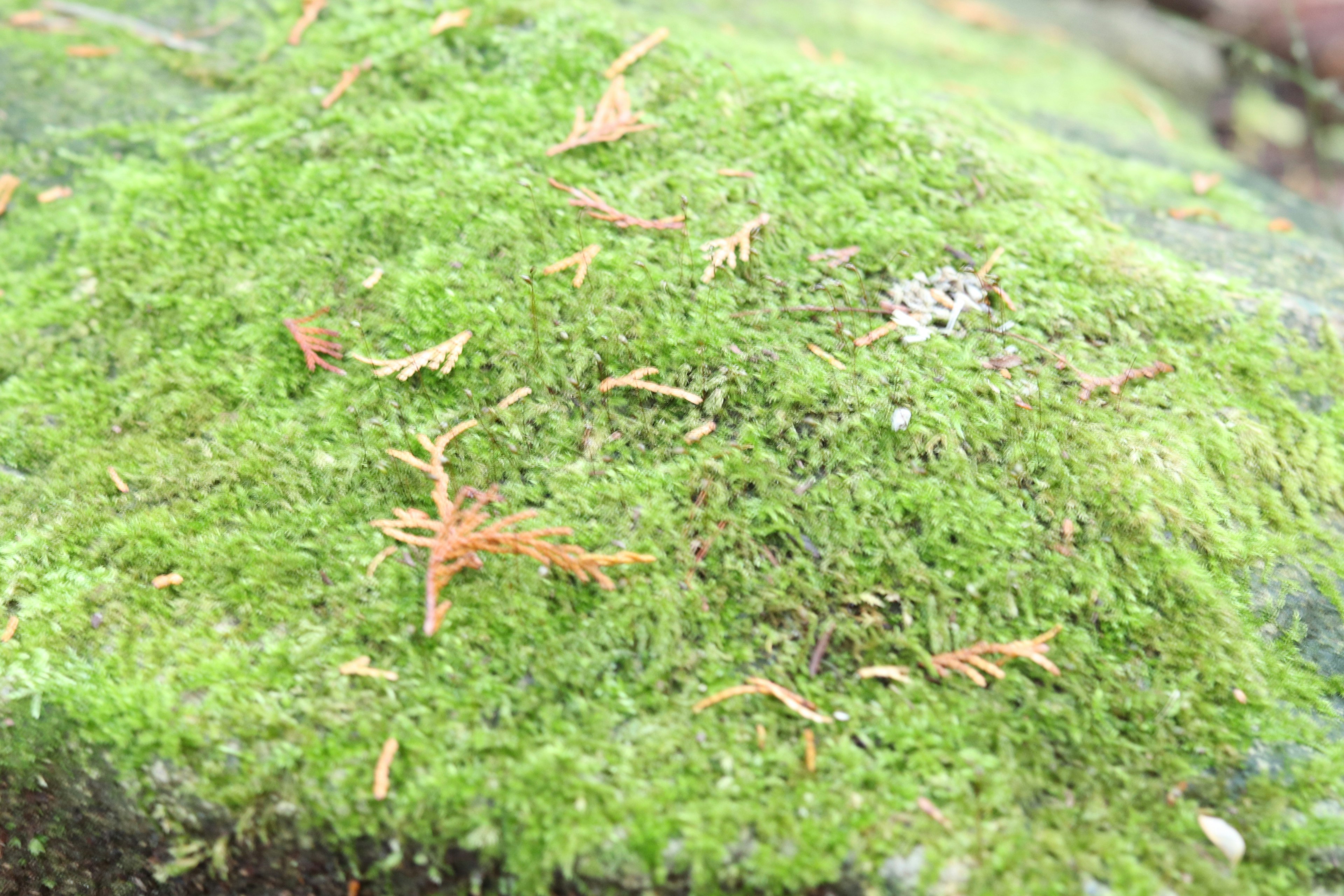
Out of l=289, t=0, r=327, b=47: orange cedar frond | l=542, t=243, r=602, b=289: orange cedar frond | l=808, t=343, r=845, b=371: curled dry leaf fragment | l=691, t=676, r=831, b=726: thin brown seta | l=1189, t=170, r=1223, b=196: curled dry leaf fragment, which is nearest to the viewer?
l=691, t=676, r=831, b=726: thin brown seta

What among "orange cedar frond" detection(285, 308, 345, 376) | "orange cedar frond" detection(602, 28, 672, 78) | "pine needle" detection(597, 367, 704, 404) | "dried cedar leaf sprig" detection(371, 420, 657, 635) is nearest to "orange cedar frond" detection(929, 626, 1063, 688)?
"dried cedar leaf sprig" detection(371, 420, 657, 635)

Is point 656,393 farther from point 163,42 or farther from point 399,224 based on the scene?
point 163,42

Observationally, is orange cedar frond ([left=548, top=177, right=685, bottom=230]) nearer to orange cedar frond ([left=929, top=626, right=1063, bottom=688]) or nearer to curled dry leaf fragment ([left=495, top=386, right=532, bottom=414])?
curled dry leaf fragment ([left=495, top=386, right=532, bottom=414])

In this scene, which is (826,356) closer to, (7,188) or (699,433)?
(699,433)

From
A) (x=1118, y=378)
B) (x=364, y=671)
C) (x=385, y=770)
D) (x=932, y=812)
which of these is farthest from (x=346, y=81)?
(x=932, y=812)

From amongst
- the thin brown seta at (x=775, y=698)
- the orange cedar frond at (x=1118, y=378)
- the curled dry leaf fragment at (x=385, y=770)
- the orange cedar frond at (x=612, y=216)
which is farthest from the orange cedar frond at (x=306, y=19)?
the orange cedar frond at (x=1118, y=378)

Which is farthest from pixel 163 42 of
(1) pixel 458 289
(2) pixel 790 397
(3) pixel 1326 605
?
(3) pixel 1326 605
